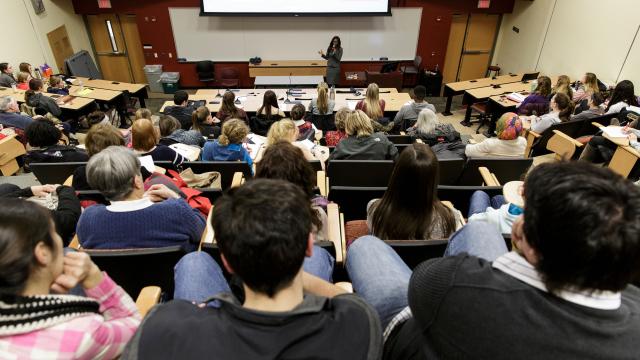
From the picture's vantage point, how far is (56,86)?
6281 millimetres

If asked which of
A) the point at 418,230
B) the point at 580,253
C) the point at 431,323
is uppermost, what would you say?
the point at 580,253

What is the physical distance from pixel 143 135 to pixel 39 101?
3648 mm

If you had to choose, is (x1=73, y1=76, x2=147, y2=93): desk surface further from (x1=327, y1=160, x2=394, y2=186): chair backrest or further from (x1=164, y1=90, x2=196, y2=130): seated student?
(x1=327, y1=160, x2=394, y2=186): chair backrest

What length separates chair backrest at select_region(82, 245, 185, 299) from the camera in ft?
5.23

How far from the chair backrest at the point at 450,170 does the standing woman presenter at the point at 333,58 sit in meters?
4.99

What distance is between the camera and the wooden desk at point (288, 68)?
27.3 feet

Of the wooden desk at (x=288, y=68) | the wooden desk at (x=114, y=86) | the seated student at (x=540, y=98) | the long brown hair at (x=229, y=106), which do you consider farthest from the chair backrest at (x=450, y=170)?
the wooden desk at (x=114, y=86)

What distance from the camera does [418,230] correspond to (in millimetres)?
1929

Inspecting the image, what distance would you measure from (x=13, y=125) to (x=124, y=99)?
2.07 meters

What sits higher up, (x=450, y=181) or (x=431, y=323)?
(x=431, y=323)

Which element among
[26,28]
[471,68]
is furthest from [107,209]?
[471,68]

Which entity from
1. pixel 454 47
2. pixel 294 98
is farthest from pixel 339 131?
pixel 454 47

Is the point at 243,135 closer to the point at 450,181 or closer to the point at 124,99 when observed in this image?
the point at 450,181

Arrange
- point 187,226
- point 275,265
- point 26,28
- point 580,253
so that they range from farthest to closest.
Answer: point 26,28
point 187,226
point 275,265
point 580,253
